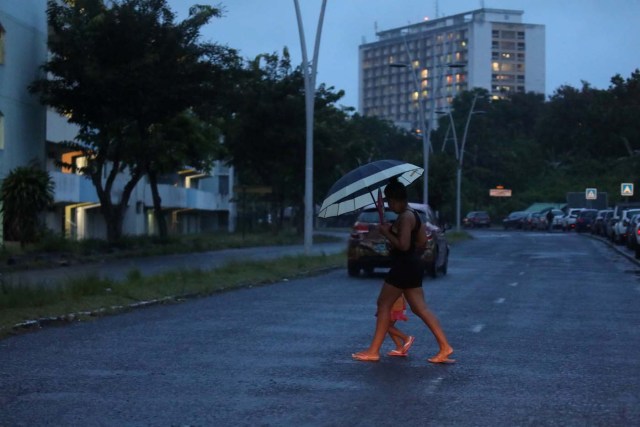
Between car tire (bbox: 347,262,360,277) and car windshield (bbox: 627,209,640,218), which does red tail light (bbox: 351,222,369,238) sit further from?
car windshield (bbox: 627,209,640,218)

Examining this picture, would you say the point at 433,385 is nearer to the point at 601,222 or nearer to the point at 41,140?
the point at 41,140

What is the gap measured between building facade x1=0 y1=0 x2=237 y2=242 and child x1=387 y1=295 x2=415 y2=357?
27.3 meters

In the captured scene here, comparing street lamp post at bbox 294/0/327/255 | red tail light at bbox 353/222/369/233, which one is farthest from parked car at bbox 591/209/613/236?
red tail light at bbox 353/222/369/233

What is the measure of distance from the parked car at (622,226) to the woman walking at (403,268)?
3338cm

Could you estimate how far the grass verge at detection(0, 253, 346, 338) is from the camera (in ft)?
46.1

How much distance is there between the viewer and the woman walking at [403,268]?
10297mm

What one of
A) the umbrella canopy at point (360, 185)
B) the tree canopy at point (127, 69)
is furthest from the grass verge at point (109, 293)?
the tree canopy at point (127, 69)

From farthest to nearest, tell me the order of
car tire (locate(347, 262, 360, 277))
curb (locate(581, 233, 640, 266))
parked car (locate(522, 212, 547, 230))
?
1. parked car (locate(522, 212, 547, 230))
2. curb (locate(581, 233, 640, 266))
3. car tire (locate(347, 262, 360, 277))

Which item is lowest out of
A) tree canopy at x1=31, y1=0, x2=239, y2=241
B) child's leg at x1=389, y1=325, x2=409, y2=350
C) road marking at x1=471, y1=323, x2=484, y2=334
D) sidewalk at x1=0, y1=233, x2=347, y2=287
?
road marking at x1=471, y1=323, x2=484, y2=334

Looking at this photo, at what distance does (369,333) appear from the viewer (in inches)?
520

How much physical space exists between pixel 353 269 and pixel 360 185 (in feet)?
44.3

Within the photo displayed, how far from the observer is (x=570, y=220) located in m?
72.6

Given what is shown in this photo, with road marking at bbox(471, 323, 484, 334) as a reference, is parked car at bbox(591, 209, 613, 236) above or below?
above

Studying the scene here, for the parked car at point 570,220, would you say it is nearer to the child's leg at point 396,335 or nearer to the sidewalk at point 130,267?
the sidewalk at point 130,267
